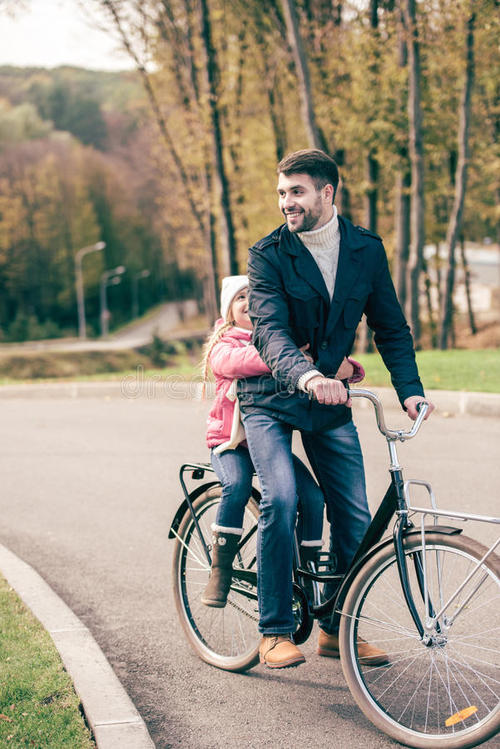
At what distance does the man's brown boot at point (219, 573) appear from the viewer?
3.76 m

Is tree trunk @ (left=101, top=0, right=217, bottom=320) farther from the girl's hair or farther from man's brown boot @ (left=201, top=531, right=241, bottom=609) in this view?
man's brown boot @ (left=201, top=531, right=241, bottom=609)

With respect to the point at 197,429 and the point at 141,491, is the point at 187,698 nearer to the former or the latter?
the point at 141,491

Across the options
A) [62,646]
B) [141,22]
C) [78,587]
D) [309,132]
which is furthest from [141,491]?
[141,22]

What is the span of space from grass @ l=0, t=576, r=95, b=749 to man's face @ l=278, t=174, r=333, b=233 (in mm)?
2006

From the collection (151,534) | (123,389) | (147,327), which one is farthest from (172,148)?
(147,327)

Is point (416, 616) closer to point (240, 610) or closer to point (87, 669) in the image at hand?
point (240, 610)

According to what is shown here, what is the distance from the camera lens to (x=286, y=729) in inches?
135

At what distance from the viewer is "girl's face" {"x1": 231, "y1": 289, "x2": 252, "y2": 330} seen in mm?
3820

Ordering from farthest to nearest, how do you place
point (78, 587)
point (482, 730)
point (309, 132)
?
point (309, 132) < point (78, 587) < point (482, 730)

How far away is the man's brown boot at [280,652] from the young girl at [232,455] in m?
0.31

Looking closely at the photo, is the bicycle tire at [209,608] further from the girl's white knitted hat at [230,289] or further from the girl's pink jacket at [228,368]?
the girl's white knitted hat at [230,289]

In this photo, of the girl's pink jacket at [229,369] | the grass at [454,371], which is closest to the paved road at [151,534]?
the girl's pink jacket at [229,369]

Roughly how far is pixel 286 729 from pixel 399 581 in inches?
30.3

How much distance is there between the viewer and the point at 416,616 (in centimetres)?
320
